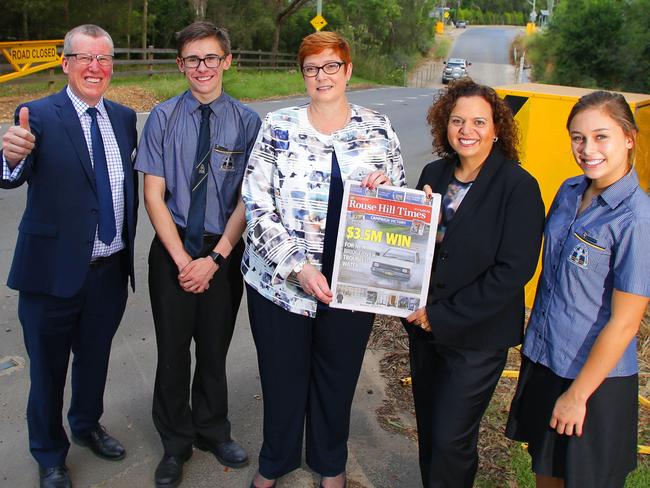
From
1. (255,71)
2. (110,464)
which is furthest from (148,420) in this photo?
(255,71)

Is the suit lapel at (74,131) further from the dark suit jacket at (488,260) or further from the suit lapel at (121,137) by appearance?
the dark suit jacket at (488,260)

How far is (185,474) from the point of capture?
3436 millimetres

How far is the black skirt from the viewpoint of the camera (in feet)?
7.97

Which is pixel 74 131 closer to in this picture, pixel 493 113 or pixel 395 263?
pixel 395 263

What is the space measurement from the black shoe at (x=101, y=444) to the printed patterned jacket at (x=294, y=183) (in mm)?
1324

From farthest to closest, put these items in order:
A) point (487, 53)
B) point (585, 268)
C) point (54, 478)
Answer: point (487, 53)
point (54, 478)
point (585, 268)

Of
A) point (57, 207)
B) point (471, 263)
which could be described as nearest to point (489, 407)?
point (471, 263)

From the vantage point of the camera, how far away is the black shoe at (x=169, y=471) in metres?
3.30

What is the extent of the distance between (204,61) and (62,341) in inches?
59.0

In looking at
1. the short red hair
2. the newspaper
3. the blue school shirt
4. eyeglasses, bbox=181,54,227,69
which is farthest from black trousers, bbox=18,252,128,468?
the blue school shirt

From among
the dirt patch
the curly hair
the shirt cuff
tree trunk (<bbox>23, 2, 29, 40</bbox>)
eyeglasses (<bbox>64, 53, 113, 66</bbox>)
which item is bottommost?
the dirt patch

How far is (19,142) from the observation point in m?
2.78

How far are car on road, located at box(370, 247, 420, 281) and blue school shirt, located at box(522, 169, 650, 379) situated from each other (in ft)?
1.70

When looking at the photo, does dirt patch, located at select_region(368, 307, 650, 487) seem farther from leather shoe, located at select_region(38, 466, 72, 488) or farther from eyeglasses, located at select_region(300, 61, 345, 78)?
eyeglasses, located at select_region(300, 61, 345, 78)
